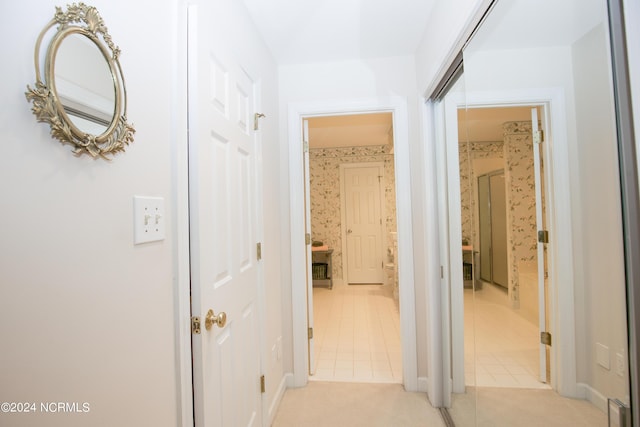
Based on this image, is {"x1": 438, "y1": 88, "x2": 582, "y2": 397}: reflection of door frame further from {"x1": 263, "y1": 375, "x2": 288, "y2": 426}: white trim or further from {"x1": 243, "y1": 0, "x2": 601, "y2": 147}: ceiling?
{"x1": 263, "y1": 375, "x2": 288, "y2": 426}: white trim

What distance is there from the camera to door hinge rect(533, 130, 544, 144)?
86 centimetres

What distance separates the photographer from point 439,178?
6.18 ft

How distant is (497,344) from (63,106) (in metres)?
1.71

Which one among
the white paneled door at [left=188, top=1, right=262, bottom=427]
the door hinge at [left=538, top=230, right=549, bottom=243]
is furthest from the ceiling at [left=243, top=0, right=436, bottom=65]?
the door hinge at [left=538, top=230, right=549, bottom=243]

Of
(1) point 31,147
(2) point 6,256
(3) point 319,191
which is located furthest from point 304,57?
(3) point 319,191

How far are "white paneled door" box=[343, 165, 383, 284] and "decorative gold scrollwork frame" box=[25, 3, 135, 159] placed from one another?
15.6ft

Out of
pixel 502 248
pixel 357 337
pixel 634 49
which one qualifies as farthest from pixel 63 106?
pixel 357 337

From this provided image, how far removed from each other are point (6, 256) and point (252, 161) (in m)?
1.20

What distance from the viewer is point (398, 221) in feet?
6.82

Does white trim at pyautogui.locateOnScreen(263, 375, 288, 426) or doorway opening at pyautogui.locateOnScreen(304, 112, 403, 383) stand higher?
doorway opening at pyautogui.locateOnScreen(304, 112, 403, 383)

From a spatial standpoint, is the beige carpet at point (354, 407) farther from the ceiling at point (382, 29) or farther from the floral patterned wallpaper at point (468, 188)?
the ceiling at point (382, 29)

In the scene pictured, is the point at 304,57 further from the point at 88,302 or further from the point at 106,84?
the point at 88,302

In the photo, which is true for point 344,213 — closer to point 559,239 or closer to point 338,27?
point 338,27

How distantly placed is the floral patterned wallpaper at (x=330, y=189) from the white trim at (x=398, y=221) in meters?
3.24
